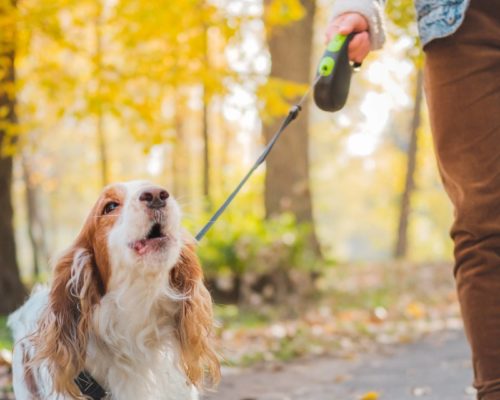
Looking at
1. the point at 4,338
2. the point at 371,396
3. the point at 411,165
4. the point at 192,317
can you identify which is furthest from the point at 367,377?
the point at 411,165

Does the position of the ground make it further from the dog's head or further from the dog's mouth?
the dog's mouth

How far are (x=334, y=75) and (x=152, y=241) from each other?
2.92 ft

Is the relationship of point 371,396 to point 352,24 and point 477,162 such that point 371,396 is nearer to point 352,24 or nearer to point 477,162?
point 477,162

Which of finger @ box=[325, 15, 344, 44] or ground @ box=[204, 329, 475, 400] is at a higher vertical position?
finger @ box=[325, 15, 344, 44]

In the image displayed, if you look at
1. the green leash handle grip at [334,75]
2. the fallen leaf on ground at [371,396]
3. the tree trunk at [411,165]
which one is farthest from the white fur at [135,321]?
the tree trunk at [411,165]

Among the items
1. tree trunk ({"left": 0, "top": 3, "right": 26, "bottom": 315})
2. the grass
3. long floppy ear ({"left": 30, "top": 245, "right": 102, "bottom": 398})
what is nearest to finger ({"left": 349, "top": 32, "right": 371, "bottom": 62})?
long floppy ear ({"left": 30, "top": 245, "right": 102, "bottom": 398})

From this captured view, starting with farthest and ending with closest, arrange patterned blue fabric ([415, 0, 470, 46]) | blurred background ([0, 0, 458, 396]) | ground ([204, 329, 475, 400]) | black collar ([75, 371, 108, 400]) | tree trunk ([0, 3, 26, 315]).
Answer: tree trunk ([0, 3, 26, 315]) < blurred background ([0, 0, 458, 396]) < ground ([204, 329, 475, 400]) < black collar ([75, 371, 108, 400]) < patterned blue fabric ([415, 0, 470, 46])

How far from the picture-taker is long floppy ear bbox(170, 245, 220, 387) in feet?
9.00

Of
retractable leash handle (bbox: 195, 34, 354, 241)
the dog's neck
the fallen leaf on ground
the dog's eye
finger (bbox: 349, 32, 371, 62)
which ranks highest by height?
finger (bbox: 349, 32, 371, 62)

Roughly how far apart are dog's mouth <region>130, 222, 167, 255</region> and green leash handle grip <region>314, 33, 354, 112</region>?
31.1 inches

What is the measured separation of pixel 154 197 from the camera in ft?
8.07

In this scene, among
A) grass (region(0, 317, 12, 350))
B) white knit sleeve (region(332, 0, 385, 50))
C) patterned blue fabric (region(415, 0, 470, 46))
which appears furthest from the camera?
grass (region(0, 317, 12, 350))

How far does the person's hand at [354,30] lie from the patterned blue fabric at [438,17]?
0.68 ft

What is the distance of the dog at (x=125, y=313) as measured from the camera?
99.2 inches
